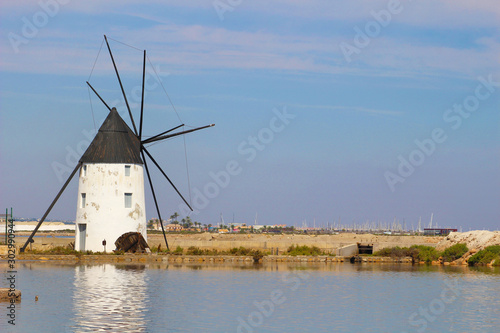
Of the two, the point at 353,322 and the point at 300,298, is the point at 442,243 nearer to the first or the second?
the point at 300,298

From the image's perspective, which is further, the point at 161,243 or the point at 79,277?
the point at 161,243

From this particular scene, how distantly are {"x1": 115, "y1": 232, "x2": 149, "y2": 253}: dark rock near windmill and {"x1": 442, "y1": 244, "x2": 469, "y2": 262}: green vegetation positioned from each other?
18.4 meters

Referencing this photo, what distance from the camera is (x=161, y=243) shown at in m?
46.0

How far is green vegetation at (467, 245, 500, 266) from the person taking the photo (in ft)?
136

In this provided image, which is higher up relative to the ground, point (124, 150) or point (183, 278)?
point (124, 150)

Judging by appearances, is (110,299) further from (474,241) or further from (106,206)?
(474,241)

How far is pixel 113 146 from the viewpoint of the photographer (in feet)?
129

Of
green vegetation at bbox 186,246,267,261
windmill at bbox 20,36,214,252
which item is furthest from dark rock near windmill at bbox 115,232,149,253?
green vegetation at bbox 186,246,267,261

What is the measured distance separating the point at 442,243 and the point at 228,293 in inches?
990

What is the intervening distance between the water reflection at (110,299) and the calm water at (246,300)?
0.03 m

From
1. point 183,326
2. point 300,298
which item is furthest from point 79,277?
point 183,326

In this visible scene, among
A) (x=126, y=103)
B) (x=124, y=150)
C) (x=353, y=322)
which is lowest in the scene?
(x=353, y=322)

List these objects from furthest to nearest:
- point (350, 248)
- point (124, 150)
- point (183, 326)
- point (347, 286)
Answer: point (350, 248)
point (124, 150)
point (347, 286)
point (183, 326)

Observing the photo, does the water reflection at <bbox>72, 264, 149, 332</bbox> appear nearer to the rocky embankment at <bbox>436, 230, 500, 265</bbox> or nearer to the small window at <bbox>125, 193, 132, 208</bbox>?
the small window at <bbox>125, 193, 132, 208</bbox>
